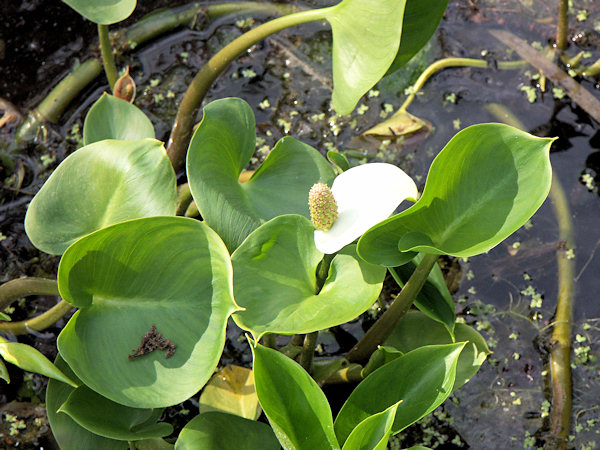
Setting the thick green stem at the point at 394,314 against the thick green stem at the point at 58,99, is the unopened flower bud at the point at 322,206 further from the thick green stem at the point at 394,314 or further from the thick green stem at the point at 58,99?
the thick green stem at the point at 58,99

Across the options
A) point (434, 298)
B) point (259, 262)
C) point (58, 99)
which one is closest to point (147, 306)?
point (259, 262)

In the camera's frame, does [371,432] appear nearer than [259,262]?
Yes

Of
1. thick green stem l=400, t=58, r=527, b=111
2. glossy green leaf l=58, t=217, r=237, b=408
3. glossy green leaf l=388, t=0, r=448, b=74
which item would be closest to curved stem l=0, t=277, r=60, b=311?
glossy green leaf l=58, t=217, r=237, b=408

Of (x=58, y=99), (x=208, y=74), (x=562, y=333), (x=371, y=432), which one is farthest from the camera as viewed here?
(x=58, y=99)

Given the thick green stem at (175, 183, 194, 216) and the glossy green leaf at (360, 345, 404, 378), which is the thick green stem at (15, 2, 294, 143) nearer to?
the thick green stem at (175, 183, 194, 216)

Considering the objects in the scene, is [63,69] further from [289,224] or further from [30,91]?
[289,224]

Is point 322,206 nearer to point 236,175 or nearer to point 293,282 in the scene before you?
point 293,282

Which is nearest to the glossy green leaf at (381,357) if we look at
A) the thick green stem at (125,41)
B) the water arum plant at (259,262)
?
the water arum plant at (259,262)
